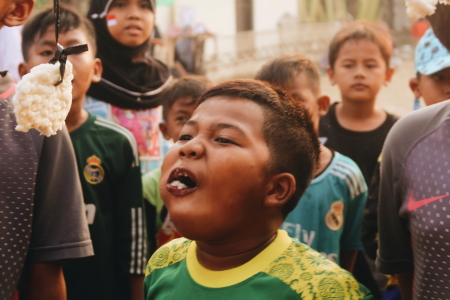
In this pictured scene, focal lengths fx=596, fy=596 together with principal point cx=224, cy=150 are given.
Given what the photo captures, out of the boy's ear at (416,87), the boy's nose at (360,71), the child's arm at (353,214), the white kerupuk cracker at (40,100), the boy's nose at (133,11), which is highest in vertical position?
the boy's nose at (133,11)

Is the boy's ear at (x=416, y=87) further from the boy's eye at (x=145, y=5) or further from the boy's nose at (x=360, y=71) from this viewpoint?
the boy's eye at (x=145, y=5)

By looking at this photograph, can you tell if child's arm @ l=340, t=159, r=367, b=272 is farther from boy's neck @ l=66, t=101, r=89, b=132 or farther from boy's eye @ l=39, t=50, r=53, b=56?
boy's eye @ l=39, t=50, r=53, b=56

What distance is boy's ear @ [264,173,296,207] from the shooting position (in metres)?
1.80

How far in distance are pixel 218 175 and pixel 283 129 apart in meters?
0.31

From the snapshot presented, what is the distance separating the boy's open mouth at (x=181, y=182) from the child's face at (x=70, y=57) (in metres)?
1.33

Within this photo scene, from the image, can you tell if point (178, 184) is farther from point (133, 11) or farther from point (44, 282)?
point (133, 11)

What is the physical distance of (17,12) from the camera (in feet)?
6.01

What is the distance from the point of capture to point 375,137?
11.3 ft

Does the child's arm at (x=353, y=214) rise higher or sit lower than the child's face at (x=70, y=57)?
lower

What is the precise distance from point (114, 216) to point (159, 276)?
3.17ft

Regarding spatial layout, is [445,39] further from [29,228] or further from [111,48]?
[111,48]

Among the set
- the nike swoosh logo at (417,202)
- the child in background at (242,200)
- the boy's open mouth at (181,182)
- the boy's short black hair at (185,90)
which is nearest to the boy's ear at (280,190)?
the child in background at (242,200)

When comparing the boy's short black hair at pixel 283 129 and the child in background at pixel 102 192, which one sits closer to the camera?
the boy's short black hair at pixel 283 129

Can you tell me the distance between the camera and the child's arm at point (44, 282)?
74.2 inches
